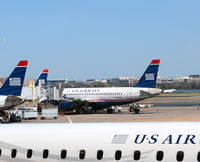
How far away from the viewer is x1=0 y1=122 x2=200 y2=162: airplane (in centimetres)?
1169

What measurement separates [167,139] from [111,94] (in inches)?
2398

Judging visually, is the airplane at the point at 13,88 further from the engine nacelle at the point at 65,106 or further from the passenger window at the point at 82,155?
the passenger window at the point at 82,155

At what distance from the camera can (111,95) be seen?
2869 inches

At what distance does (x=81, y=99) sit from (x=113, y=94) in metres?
5.77

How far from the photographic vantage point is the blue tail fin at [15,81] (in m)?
51.0

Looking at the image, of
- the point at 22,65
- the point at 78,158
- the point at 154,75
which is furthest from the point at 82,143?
the point at 154,75

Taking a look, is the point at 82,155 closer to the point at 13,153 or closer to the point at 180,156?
the point at 13,153

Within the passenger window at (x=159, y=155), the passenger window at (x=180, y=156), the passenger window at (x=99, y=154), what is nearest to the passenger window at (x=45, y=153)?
the passenger window at (x=99, y=154)

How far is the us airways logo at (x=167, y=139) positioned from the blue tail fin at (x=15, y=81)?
40.2m

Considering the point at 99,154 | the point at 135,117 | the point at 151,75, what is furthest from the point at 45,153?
the point at 151,75

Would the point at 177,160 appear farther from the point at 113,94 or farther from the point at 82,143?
the point at 113,94

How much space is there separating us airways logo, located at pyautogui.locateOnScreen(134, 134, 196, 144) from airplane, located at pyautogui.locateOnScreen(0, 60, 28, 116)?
38.5 meters

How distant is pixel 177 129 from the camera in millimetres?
12250

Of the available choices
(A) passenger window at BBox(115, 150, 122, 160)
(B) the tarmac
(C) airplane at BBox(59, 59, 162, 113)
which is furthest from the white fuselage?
(A) passenger window at BBox(115, 150, 122, 160)
